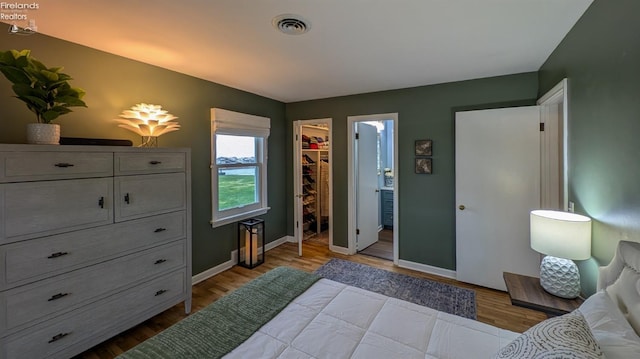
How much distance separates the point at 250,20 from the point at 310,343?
1.96 metres

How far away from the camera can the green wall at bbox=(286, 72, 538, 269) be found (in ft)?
9.77

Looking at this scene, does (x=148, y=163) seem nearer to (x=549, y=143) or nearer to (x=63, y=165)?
(x=63, y=165)

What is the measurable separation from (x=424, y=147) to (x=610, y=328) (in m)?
2.56

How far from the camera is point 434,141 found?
3.28 metres

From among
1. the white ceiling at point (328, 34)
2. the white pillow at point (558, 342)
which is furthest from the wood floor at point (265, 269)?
the white ceiling at point (328, 34)

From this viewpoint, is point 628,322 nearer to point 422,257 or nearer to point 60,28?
point 422,257

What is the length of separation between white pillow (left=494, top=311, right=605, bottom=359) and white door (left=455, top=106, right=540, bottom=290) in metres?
2.06

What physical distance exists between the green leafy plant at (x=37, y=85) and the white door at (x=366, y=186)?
10.3 ft

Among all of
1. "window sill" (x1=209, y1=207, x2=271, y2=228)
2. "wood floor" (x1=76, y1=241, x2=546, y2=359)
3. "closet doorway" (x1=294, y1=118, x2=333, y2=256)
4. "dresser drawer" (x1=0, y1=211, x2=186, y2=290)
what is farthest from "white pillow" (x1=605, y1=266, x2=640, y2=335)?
"closet doorway" (x1=294, y1=118, x2=333, y2=256)

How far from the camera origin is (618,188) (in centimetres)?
138

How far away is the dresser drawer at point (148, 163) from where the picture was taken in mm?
1973

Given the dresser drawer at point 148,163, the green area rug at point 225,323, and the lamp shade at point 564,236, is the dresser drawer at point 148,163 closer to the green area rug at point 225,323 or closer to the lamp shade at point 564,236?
the green area rug at point 225,323

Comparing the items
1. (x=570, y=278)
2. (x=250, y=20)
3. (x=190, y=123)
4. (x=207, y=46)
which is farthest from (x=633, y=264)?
(x=190, y=123)

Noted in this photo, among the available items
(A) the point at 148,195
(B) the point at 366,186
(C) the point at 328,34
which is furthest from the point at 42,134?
(B) the point at 366,186
